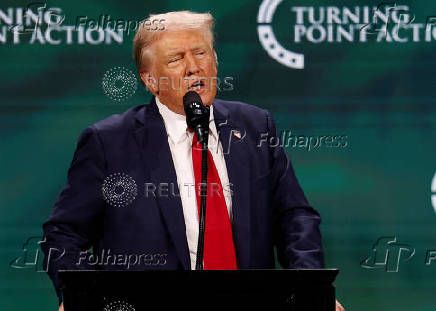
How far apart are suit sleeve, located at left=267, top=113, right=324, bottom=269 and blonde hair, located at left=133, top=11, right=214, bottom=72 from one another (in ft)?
1.80

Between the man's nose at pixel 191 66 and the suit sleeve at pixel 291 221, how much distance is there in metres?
0.39

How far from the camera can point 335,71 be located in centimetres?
313

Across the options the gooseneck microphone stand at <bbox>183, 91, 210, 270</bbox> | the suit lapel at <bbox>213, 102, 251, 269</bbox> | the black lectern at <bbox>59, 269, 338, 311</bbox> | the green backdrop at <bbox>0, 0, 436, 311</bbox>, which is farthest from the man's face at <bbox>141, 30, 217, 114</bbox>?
the black lectern at <bbox>59, 269, 338, 311</bbox>

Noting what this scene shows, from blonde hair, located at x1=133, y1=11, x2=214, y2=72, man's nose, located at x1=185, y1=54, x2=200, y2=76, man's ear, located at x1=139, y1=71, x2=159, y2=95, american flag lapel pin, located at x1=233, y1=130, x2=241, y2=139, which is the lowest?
american flag lapel pin, located at x1=233, y1=130, x2=241, y2=139

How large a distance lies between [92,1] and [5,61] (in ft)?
1.43

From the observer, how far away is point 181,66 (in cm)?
277

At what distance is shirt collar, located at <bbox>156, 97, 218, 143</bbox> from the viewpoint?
9.09ft

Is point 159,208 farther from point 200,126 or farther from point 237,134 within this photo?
point 200,126

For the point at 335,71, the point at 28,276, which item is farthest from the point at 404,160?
the point at 28,276

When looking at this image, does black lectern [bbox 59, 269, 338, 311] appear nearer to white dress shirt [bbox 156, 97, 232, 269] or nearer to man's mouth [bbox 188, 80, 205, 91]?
white dress shirt [bbox 156, 97, 232, 269]

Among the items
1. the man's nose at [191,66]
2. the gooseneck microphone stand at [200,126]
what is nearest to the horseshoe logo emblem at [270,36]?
the man's nose at [191,66]

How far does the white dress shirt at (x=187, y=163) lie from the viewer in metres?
2.63

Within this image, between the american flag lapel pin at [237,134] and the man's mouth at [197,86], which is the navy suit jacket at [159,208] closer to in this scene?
the american flag lapel pin at [237,134]

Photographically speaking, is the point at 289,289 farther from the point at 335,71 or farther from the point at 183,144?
the point at 335,71
